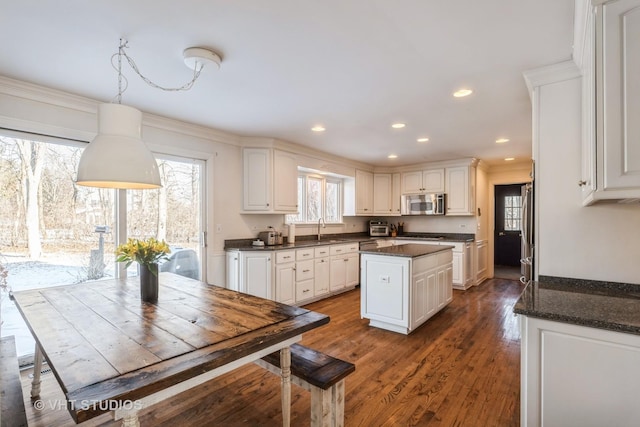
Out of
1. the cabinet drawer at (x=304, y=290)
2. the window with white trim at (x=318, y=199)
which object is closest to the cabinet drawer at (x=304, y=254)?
the cabinet drawer at (x=304, y=290)

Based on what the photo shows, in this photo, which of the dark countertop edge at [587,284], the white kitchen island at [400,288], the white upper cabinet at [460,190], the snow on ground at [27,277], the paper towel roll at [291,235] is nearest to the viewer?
the dark countertop edge at [587,284]

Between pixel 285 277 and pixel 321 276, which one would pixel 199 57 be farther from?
pixel 321 276

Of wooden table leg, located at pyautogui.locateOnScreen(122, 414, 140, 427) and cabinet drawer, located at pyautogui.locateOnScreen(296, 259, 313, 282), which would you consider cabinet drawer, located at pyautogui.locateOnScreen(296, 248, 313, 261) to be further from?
wooden table leg, located at pyautogui.locateOnScreen(122, 414, 140, 427)

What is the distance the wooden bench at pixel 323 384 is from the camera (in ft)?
5.33

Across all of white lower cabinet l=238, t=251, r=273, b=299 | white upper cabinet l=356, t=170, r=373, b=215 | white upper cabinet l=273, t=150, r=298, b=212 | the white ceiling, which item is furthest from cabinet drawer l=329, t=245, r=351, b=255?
the white ceiling

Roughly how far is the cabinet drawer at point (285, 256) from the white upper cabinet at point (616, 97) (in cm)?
328

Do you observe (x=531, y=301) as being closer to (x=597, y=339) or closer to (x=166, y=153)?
(x=597, y=339)

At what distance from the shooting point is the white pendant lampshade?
157cm

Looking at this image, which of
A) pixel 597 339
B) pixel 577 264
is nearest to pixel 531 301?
pixel 597 339

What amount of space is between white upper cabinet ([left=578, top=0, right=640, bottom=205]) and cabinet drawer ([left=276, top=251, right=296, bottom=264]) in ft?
10.8

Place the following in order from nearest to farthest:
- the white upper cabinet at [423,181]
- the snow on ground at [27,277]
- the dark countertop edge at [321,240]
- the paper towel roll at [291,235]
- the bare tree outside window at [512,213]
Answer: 1. the snow on ground at [27,277]
2. the dark countertop edge at [321,240]
3. the paper towel roll at [291,235]
4. the white upper cabinet at [423,181]
5. the bare tree outside window at [512,213]

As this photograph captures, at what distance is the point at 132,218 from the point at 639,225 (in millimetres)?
4062

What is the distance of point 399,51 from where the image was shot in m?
1.98

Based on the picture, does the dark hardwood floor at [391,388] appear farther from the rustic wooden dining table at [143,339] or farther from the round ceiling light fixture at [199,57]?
the round ceiling light fixture at [199,57]
